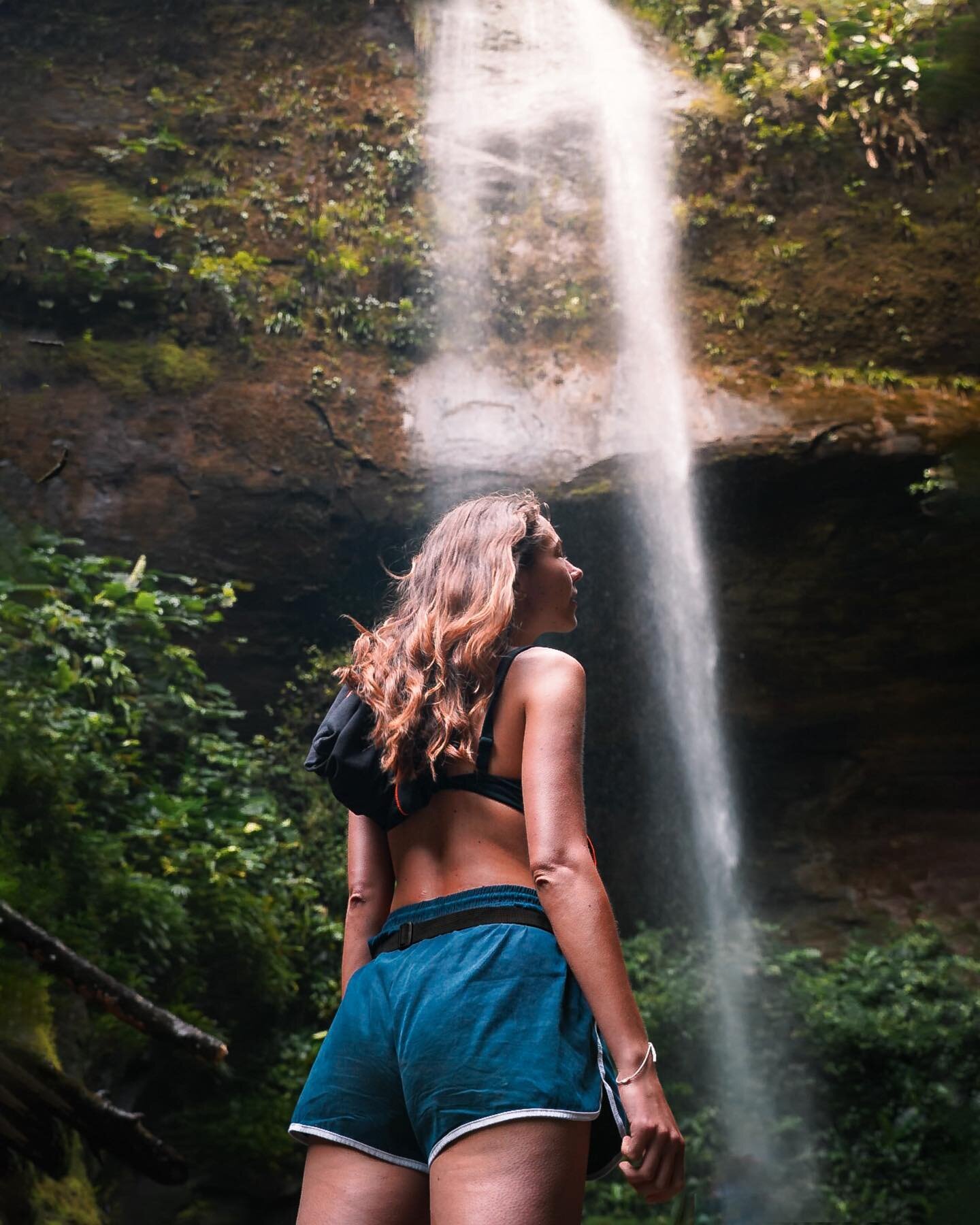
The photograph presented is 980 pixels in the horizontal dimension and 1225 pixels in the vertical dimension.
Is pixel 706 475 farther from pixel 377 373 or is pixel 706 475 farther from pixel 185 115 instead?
pixel 185 115

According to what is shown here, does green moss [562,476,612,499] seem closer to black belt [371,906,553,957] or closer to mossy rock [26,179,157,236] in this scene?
mossy rock [26,179,157,236]

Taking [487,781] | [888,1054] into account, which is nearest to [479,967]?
[487,781]

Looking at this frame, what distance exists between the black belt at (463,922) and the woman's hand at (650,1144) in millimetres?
277

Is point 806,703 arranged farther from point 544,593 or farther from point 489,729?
point 489,729

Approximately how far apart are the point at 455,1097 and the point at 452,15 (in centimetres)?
1034

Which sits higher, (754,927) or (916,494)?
(916,494)

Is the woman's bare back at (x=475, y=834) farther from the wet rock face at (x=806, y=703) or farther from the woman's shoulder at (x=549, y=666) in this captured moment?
the wet rock face at (x=806, y=703)

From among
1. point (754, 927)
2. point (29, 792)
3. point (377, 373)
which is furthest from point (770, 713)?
point (29, 792)

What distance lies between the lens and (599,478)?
735cm

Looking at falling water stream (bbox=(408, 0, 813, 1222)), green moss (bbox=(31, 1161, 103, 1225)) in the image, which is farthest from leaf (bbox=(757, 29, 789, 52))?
green moss (bbox=(31, 1161, 103, 1225))

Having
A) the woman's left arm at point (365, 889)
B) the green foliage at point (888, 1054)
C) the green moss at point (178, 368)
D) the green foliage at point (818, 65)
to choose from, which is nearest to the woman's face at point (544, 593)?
the woman's left arm at point (365, 889)

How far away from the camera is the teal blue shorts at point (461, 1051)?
4.87 ft

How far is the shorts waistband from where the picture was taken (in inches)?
66.4

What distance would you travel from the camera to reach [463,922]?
1.68m
